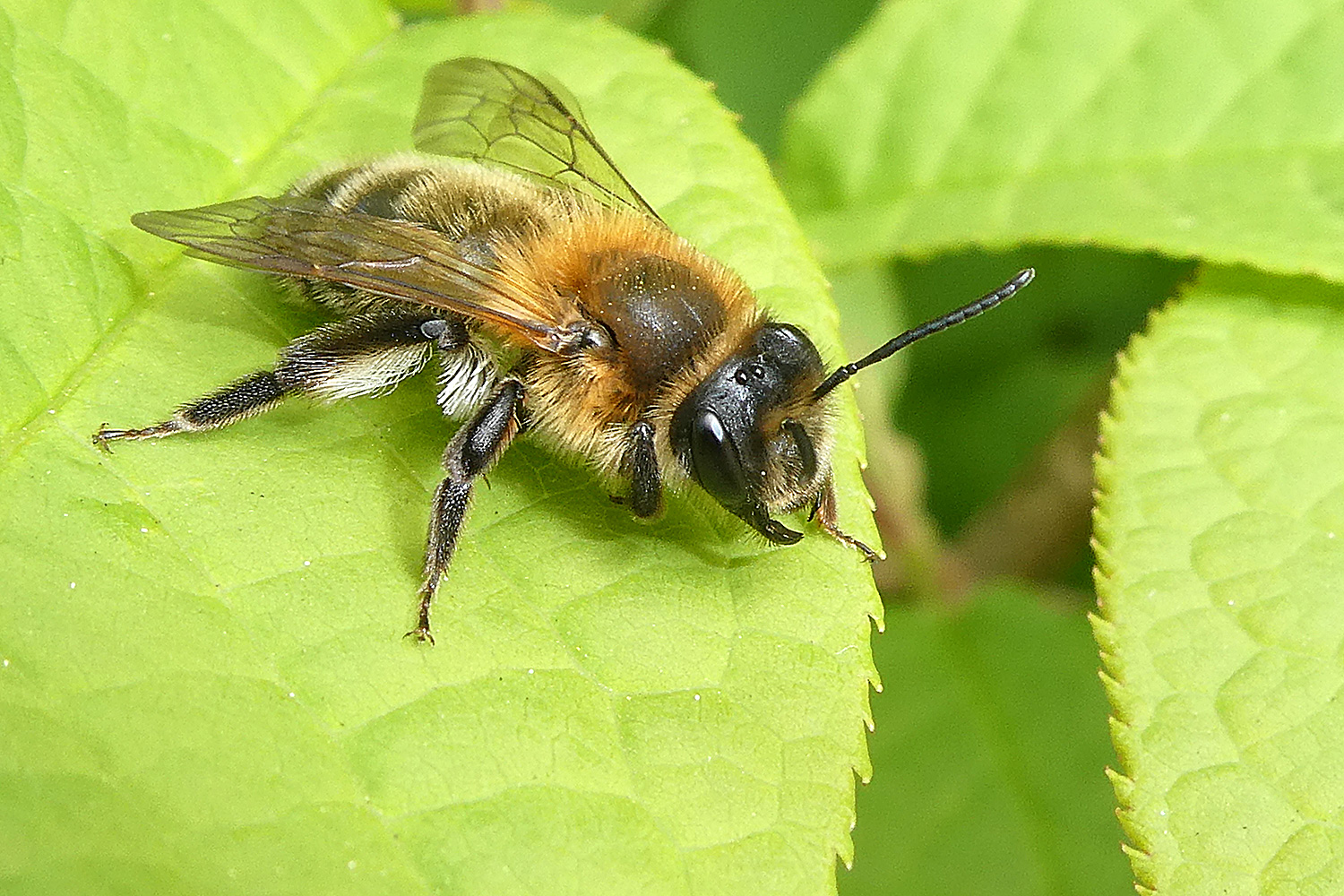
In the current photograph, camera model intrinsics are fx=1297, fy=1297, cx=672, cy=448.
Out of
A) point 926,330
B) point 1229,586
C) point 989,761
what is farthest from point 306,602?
point 989,761

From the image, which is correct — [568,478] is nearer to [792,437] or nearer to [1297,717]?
[792,437]

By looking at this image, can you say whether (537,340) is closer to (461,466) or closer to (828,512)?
(461,466)

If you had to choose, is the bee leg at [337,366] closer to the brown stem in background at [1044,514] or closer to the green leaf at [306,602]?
the green leaf at [306,602]

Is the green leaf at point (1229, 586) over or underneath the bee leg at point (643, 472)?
underneath

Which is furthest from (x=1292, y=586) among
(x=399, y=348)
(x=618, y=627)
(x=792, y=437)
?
(x=399, y=348)

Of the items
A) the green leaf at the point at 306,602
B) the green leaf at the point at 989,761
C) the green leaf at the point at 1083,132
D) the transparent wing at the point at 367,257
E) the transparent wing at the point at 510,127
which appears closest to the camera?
the green leaf at the point at 306,602

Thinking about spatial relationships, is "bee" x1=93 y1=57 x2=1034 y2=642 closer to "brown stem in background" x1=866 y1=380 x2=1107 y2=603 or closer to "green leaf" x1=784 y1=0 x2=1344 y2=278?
"green leaf" x1=784 y1=0 x2=1344 y2=278

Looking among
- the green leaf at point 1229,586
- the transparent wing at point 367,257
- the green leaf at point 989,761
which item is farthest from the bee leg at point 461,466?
the green leaf at point 989,761
